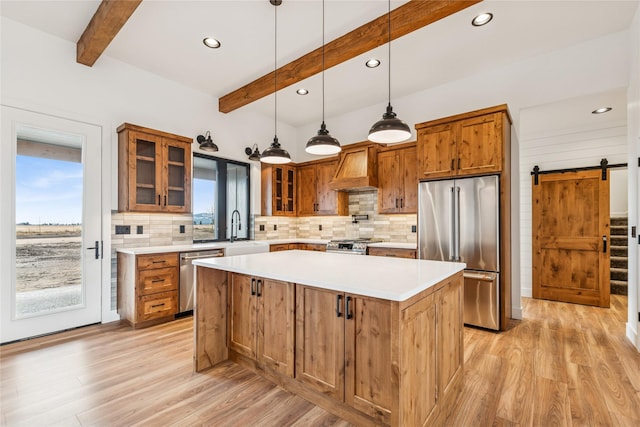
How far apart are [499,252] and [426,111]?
241 centimetres

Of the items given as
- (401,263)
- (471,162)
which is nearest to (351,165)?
(471,162)

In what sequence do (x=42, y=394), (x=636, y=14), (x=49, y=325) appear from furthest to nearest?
(x=49, y=325)
(x=636, y=14)
(x=42, y=394)

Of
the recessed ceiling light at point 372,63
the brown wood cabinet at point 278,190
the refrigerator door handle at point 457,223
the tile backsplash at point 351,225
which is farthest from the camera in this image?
the brown wood cabinet at point 278,190

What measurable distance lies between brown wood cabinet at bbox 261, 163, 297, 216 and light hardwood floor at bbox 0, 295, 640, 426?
2.73 m

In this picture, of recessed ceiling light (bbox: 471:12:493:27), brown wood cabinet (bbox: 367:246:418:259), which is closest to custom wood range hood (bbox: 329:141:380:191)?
brown wood cabinet (bbox: 367:246:418:259)

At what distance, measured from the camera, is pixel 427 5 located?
265cm

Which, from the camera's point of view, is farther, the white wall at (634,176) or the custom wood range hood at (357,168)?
the custom wood range hood at (357,168)

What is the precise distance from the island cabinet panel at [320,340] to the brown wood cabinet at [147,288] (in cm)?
235

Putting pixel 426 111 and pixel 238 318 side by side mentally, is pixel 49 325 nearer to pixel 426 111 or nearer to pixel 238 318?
pixel 238 318

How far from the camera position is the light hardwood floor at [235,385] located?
76.1 inches

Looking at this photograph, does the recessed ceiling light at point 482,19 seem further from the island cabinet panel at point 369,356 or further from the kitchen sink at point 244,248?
the kitchen sink at point 244,248

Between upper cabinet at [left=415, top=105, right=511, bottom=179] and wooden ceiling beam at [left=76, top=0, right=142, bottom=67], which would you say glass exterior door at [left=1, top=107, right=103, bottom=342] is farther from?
upper cabinet at [left=415, top=105, right=511, bottom=179]

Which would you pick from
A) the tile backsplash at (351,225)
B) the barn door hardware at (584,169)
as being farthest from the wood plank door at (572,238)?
the tile backsplash at (351,225)

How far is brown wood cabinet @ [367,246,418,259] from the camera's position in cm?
412
